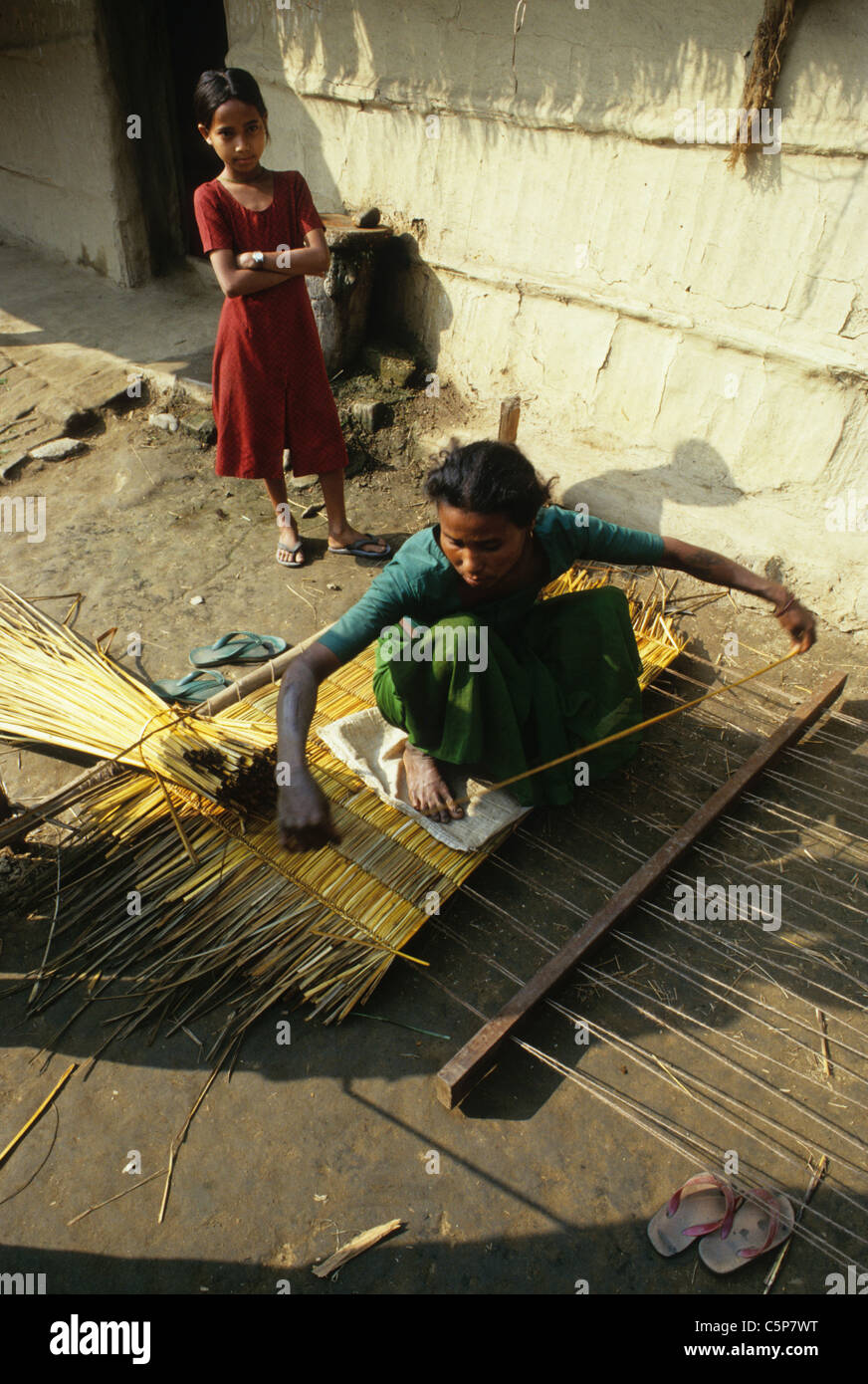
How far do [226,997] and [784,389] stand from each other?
9.98 feet

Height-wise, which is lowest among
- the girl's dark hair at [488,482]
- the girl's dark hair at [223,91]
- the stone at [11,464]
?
the stone at [11,464]

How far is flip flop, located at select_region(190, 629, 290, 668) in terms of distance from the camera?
3.51 m

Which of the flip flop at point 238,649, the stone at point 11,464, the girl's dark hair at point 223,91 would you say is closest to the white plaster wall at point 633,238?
the girl's dark hair at point 223,91

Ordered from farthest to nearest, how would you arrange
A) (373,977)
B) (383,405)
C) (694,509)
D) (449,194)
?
1. (383,405)
2. (449,194)
3. (694,509)
4. (373,977)

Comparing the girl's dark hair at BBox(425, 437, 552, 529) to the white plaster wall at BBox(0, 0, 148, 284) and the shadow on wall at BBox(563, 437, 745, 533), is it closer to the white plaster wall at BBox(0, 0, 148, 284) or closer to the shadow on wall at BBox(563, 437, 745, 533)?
the shadow on wall at BBox(563, 437, 745, 533)

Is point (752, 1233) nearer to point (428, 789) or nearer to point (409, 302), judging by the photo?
point (428, 789)

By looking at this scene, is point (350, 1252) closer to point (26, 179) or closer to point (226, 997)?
point (226, 997)

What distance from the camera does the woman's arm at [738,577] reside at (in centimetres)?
262

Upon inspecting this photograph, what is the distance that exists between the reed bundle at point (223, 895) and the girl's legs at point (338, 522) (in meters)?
1.51

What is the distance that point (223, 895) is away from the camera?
248 centimetres

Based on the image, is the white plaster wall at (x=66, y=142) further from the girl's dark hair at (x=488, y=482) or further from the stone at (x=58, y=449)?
the girl's dark hair at (x=488, y=482)

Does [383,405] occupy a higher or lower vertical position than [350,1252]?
higher

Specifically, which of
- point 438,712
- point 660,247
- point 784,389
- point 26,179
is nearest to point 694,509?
point 784,389

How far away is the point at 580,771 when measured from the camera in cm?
283
